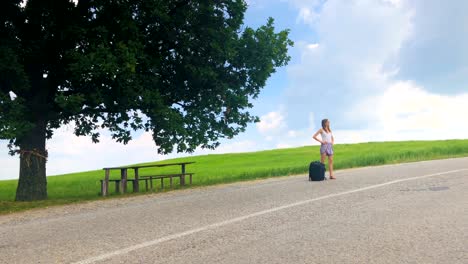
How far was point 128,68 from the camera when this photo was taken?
15.6 metres

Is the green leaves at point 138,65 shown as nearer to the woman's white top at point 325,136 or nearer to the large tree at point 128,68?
the large tree at point 128,68

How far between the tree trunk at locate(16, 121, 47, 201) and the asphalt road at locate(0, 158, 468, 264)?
256 inches

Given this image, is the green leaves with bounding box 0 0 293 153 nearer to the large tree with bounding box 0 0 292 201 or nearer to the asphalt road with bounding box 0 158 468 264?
the large tree with bounding box 0 0 292 201

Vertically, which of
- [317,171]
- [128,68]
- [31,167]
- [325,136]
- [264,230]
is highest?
[128,68]

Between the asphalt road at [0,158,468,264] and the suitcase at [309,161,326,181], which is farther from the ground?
the suitcase at [309,161,326,181]

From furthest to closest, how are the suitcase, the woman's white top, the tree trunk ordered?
the tree trunk → the woman's white top → the suitcase

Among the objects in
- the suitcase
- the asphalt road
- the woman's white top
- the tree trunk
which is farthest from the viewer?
the tree trunk

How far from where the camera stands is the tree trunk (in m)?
17.6

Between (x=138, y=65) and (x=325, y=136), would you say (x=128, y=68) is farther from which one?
(x=325, y=136)

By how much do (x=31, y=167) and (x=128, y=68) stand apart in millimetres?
5517

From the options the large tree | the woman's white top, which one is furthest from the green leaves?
the woman's white top

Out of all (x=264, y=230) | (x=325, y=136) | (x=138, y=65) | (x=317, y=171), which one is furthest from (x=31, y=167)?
(x=264, y=230)

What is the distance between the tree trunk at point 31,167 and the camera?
17.6 m

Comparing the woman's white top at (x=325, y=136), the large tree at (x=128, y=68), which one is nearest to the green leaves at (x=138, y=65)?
the large tree at (x=128, y=68)
